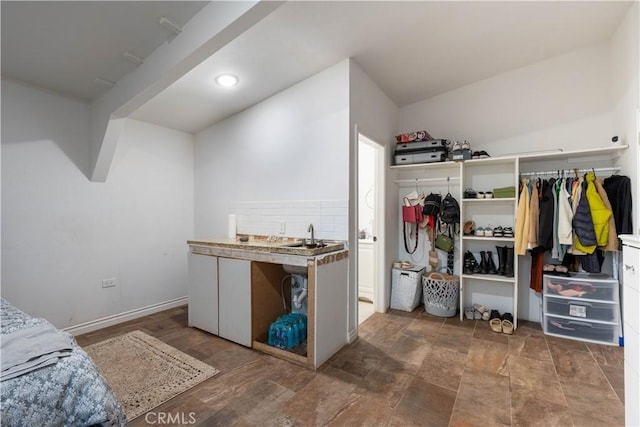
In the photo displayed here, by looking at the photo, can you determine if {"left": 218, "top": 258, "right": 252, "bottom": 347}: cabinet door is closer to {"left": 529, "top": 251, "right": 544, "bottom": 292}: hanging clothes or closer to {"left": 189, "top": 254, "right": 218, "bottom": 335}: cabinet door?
{"left": 189, "top": 254, "right": 218, "bottom": 335}: cabinet door

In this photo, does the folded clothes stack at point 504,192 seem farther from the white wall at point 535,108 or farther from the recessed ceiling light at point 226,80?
the recessed ceiling light at point 226,80

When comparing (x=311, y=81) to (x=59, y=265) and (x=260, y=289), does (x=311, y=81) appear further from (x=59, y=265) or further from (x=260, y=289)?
(x=59, y=265)

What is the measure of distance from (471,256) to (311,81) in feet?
8.63

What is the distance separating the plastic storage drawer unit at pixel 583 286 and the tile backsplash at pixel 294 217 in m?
2.11

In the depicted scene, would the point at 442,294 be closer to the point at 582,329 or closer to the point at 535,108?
the point at 582,329

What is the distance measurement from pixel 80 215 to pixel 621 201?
5211 mm

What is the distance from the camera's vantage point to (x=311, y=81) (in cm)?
283

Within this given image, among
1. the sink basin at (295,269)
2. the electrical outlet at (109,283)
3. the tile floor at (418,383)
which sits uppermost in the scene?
the sink basin at (295,269)

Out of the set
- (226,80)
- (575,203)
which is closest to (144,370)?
(226,80)

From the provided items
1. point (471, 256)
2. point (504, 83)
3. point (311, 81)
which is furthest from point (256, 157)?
point (504, 83)

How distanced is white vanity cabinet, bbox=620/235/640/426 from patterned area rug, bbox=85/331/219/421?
2428 mm

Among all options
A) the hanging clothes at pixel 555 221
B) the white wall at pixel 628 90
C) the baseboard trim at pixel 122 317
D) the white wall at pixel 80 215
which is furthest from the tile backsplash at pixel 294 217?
the white wall at pixel 628 90

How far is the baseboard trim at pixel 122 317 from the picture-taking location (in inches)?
114

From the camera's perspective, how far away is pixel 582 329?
2660mm
